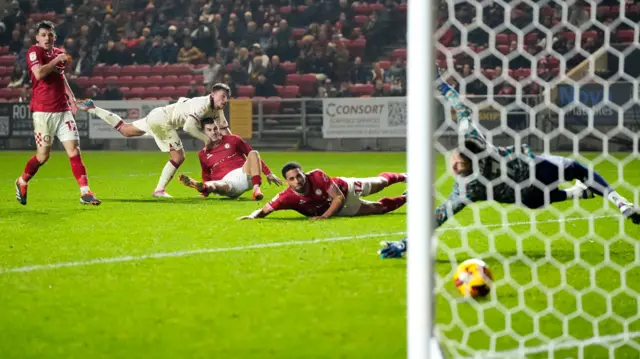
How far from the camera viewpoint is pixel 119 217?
7848 millimetres

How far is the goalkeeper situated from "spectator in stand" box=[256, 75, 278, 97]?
51.0ft

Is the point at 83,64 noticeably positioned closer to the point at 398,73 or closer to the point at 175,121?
the point at 398,73

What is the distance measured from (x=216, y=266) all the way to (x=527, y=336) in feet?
7.11

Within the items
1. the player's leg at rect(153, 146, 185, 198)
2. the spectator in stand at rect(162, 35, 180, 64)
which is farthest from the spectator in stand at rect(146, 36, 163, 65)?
the player's leg at rect(153, 146, 185, 198)

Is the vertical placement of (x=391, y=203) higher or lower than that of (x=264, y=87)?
lower

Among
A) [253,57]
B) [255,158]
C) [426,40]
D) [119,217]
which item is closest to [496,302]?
[426,40]

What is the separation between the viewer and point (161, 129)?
10164 millimetres

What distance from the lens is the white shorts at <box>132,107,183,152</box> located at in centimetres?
1011

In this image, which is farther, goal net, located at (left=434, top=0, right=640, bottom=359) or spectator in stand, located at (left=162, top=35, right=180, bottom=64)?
spectator in stand, located at (left=162, top=35, right=180, bottom=64)

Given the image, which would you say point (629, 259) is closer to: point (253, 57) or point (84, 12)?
point (253, 57)

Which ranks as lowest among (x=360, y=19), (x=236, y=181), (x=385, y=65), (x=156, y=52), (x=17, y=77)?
(x=236, y=181)

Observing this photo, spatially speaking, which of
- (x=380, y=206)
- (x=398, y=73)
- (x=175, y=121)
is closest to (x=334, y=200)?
(x=380, y=206)

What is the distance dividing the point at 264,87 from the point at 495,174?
52.3 feet

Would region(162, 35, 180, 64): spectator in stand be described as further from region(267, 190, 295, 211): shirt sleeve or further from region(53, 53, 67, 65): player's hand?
region(267, 190, 295, 211): shirt sleeve
